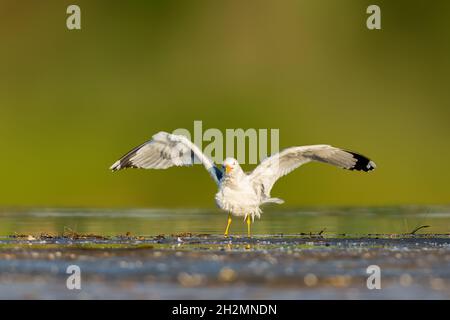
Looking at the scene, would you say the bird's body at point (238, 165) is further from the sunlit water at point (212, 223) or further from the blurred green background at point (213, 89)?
the blurred green background at point (213, 89)

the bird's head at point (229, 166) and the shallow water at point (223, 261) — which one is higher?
the bird's head at point (229, 166)

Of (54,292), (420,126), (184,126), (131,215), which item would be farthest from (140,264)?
(420,126)

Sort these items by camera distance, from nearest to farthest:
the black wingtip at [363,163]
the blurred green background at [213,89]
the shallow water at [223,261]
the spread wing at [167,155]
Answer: the shallow water at [223,261], the spread wing at [167,155], the black wingtip at [363,163], the blurred green background at [213,89]

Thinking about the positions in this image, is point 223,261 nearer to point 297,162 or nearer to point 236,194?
point 236,194

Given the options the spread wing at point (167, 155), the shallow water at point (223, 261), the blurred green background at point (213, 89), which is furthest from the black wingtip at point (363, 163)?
the blurred green background at point (213, 89)

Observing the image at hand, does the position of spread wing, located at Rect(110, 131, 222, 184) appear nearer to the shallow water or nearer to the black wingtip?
the shallow water

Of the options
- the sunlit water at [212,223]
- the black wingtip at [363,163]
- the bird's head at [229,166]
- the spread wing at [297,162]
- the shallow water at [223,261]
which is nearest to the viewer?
the shallow water at [223,261]

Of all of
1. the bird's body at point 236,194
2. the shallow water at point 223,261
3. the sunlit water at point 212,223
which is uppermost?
the bird's body at point 236,194
